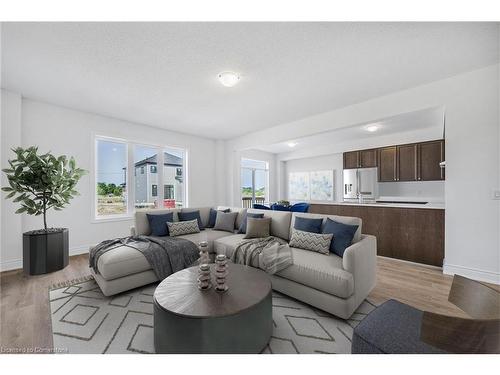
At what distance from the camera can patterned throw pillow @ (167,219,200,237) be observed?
3268 millimetres

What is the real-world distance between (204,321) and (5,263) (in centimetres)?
373

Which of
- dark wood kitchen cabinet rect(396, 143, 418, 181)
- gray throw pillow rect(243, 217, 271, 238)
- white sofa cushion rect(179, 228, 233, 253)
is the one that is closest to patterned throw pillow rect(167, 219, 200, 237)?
white sofa cushion rect(179, 228, 233, 253)

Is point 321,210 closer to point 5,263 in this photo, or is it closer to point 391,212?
point 391,212

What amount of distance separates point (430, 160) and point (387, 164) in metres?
0.78

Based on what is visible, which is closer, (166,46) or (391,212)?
(166,46)

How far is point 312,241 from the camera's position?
8.05 ft

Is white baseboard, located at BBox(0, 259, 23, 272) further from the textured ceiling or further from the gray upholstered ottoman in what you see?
the gray upholstered ottoman

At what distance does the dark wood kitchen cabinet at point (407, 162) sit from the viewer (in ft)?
15.1

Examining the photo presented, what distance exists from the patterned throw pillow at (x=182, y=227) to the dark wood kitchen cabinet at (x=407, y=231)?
3069 millimetres

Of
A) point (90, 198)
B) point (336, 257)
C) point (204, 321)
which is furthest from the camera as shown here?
point (90, 198)

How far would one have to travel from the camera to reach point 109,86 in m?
2.88

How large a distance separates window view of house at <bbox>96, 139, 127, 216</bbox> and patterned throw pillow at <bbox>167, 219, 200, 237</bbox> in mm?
1813

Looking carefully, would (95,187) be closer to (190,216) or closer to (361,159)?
(190,216)
